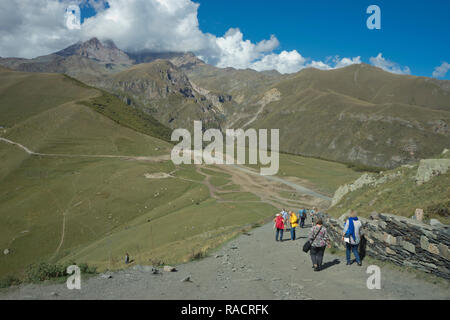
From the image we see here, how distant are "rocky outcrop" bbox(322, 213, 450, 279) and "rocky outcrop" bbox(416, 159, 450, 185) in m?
8.23

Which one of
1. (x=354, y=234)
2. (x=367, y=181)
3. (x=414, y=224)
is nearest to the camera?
(x=414, y=224)

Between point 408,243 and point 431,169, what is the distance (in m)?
10.8

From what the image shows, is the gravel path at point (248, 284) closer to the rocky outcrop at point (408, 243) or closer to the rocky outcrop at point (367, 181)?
the rocky outcrop at point (408, 243)

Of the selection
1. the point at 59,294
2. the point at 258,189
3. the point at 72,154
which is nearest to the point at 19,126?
the point at 72,154

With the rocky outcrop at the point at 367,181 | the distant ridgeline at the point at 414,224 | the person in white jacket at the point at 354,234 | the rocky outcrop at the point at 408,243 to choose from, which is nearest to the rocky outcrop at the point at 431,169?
the distant ridgeline at the point at 414,224

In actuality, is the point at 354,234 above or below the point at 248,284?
above

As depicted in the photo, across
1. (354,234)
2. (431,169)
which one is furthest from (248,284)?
(431,169)

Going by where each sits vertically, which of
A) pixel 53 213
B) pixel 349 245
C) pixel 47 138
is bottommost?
pixel 53 213

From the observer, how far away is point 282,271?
1262 centimetres

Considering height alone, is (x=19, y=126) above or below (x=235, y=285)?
above

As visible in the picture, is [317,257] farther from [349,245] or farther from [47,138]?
[47,138]

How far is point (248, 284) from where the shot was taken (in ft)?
35.7

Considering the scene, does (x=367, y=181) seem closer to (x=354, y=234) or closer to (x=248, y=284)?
(x=354, y=234)

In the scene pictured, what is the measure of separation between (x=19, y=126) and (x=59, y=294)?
128 m
